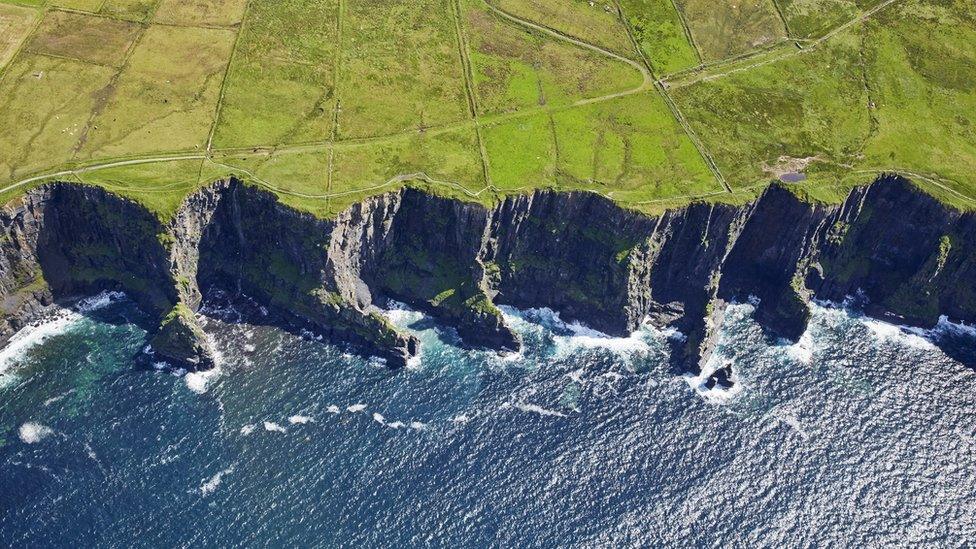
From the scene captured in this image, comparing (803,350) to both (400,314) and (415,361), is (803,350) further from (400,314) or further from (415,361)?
(400,314)

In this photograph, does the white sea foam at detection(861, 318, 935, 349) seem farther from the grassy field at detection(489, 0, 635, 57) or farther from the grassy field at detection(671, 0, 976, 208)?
the grassy field at detection(489, 0, 635, 57)

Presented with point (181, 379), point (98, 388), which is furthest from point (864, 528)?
point (98, 388)

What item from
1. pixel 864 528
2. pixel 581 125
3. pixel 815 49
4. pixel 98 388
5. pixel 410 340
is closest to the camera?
pixel 864 528

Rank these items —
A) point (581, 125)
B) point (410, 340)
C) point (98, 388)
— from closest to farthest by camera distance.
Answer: point (98, 388)
point (410, 340)
point (581, 125)

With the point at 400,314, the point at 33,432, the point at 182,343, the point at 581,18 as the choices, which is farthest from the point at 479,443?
the point at 581,18

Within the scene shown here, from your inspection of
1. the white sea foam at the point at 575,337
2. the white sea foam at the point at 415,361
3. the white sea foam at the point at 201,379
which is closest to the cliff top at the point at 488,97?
the white sea foam at the point at 575,337

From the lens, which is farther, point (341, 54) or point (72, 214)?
point (341, 54)

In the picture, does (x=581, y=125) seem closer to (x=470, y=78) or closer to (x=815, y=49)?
(x=470, y=78)
